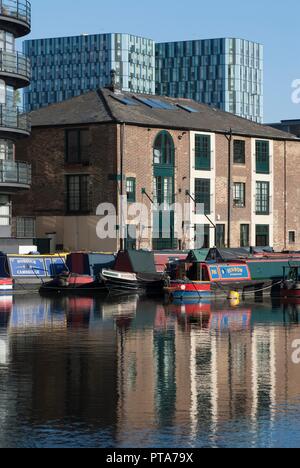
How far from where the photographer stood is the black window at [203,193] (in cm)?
8919

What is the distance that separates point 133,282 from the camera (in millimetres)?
69750

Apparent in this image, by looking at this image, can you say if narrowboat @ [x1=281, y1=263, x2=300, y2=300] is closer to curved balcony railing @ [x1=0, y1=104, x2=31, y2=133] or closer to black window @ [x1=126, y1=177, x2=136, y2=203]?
black window @ [x1=126, y1=177, x2=136, y2=203]

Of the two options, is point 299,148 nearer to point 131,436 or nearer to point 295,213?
point 295,213

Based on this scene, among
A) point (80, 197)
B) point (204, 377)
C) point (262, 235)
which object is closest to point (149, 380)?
point (204, 377)

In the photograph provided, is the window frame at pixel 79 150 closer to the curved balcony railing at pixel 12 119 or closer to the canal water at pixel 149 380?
the curved balcony railing at pixel 12 119

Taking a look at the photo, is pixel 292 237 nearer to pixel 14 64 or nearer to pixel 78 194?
pixel 78 194

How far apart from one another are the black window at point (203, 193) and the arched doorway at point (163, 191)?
2.65 metres

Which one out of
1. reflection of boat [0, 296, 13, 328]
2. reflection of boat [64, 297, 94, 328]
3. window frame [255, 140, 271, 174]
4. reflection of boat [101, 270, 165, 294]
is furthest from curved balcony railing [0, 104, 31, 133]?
window frame [255, 140, 271, 174]

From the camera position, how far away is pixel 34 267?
71375 millimetres

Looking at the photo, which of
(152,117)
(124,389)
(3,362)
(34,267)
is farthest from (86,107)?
(124,389)

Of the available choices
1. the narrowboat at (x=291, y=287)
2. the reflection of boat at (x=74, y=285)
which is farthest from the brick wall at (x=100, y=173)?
the narrowboat at (x=291, y=287)

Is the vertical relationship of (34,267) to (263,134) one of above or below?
below
